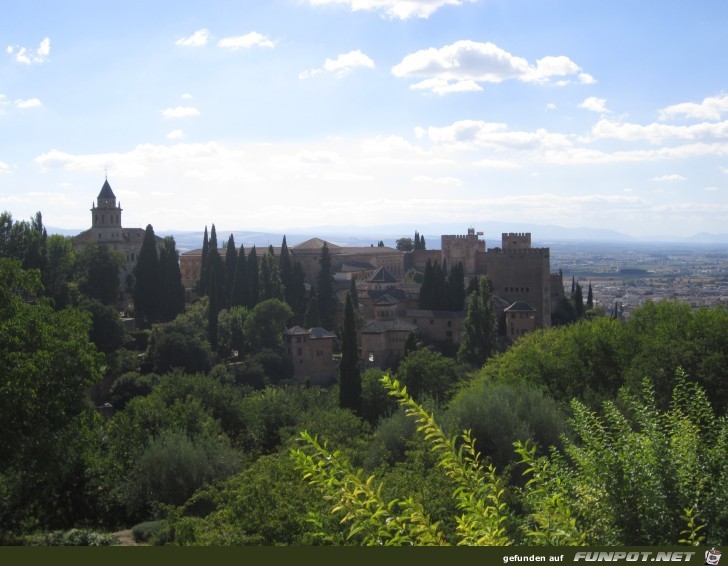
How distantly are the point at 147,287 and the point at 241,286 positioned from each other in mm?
6297

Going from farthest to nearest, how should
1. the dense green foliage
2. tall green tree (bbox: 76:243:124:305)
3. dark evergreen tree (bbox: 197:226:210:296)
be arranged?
dark evergreen tree (bbox: 197:226:210:296) < tall green tree (bbox: 76:243:124:305) < the dense green foliage

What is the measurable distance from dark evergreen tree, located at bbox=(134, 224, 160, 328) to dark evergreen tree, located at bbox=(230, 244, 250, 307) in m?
5.23

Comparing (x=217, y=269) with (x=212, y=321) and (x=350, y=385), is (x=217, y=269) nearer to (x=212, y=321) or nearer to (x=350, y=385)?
(x=212, y=321)

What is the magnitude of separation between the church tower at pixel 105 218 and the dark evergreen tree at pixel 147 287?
1377 centimetres

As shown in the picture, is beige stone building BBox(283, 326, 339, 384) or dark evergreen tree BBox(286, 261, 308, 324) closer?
beige stone building BBox(283, 326, 339, 384)

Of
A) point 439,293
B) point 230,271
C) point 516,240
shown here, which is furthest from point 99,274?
point 516,240

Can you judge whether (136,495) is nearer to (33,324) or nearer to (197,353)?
(33,324)

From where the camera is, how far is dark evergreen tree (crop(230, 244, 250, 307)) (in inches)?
2126

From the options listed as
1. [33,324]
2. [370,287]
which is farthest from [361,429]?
[370,287]

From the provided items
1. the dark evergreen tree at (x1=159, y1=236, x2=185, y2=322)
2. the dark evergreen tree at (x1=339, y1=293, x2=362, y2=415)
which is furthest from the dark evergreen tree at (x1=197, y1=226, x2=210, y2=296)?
the dark evergreen tree at (x1=339, y1=293, x2=362, y2=415)

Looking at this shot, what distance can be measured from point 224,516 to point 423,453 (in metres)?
3.90

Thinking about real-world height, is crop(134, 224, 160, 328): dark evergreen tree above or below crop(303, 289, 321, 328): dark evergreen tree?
above

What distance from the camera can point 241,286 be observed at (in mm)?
54375

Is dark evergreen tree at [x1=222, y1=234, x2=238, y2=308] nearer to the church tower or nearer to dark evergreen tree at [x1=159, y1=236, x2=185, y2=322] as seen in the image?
dark evergreen tree at [x1=159, y1=236, x2=185, y2=322]
